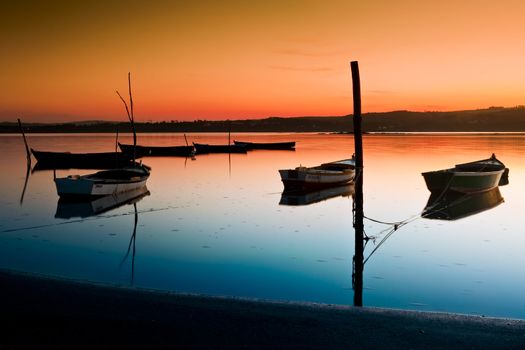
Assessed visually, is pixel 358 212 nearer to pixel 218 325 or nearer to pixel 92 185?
pixel 218 325

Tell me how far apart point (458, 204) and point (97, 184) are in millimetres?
21059

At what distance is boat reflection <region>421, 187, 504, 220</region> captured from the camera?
27.9 metres

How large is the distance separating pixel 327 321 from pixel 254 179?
39.9 m

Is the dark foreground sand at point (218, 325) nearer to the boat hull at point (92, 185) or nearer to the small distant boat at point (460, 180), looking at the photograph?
the boat hull at point (92, 185)

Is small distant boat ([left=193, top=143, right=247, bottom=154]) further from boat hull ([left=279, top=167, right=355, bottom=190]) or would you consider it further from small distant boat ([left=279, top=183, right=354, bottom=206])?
boat hull ([left=279, top=167, right=355, bottom=190])

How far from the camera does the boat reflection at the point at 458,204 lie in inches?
1098

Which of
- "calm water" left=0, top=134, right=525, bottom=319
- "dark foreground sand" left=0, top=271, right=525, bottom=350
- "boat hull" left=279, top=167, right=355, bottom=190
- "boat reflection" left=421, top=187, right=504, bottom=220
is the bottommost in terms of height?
"boat reflection" left=421, top=187, right=504, bottom=220

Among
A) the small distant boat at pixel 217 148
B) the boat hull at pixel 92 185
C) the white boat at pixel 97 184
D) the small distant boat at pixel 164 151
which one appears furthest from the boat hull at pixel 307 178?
the small distant boat at pixel 217 148

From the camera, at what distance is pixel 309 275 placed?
15281mm

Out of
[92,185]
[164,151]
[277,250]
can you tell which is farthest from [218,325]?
[164,151]

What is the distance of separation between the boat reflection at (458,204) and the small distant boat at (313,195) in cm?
648

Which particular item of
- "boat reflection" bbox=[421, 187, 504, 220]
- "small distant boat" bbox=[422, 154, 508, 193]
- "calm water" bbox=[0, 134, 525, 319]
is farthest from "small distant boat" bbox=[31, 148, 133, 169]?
"boat reflection" bbox=[421, 187, 504, 220]

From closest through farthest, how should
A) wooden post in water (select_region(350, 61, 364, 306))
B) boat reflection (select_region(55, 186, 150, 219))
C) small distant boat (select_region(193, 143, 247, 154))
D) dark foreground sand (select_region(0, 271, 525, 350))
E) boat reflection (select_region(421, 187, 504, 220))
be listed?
dark foreground sand (select_region(0, 271, 525, 350)) → wooden post in water (select_region(350, 61, 364, 306)) → boat reflection (select_region(55, 186, 150, 219)) → boat reflection (select_region(421, 187, 504, 220)) → small distant boat (select_region(193, 143, 247, 154))

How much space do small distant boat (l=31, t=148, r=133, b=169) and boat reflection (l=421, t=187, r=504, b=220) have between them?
40.2 metres
